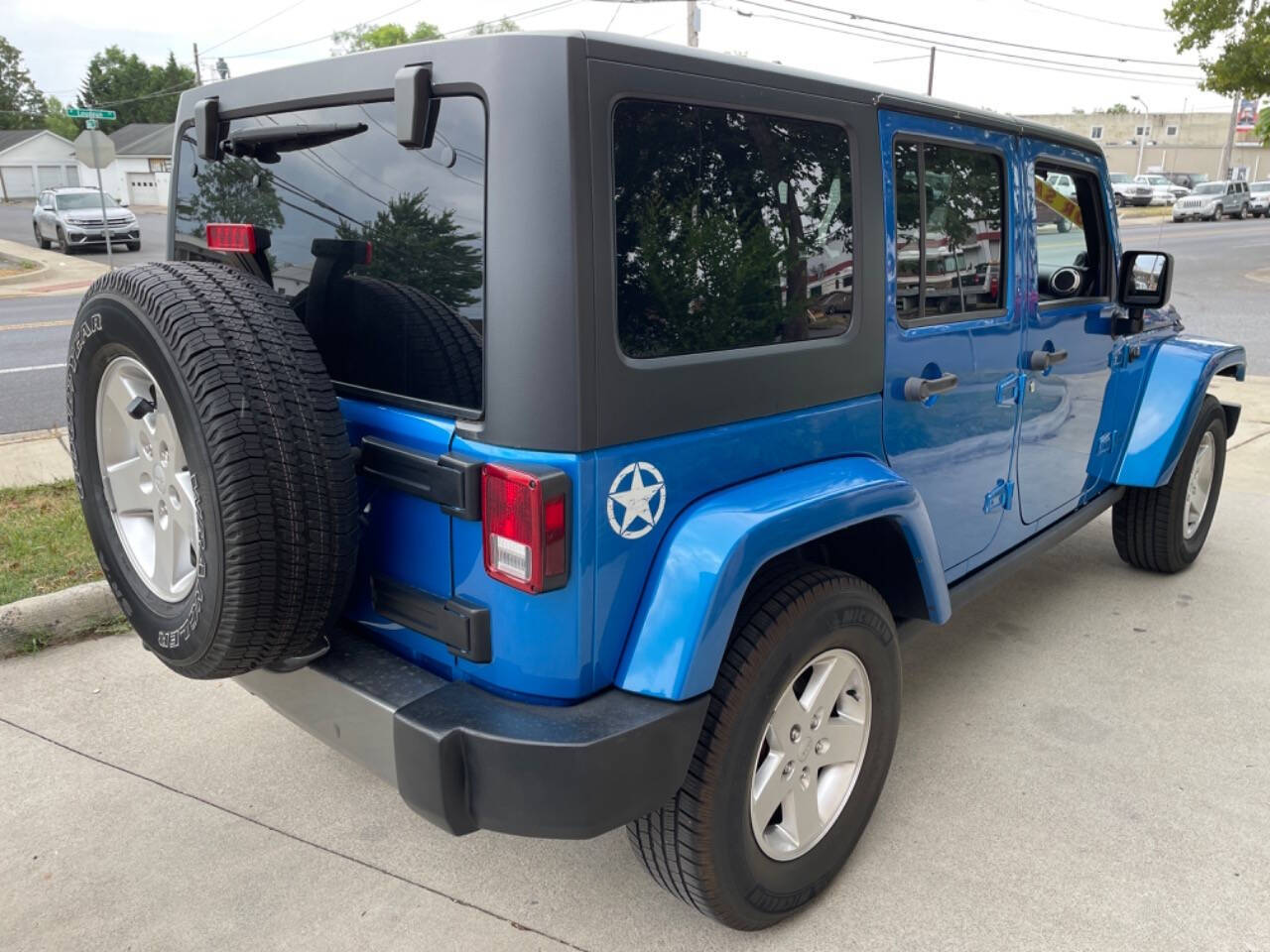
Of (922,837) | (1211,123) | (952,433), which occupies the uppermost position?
(1211,123)

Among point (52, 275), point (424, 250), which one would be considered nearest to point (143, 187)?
point (52, 275)

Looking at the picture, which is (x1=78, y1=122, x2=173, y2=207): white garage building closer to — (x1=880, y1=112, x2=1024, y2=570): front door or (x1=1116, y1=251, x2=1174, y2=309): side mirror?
(x1=1116, y1=251, x2=1174, y2=309): side mirror

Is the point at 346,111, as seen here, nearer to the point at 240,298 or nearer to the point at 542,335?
the point at 240,298

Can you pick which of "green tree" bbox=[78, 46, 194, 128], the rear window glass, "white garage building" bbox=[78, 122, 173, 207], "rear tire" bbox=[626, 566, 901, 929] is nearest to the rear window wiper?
the rear window glass

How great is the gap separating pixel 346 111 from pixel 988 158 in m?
1.95

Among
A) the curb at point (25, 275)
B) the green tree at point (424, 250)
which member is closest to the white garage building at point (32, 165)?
the curb at point (25, 275)

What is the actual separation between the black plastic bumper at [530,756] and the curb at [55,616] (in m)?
2.35

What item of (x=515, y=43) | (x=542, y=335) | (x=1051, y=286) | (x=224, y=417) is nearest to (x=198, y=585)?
(x=224, y=417)

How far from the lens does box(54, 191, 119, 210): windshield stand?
84.3 feet

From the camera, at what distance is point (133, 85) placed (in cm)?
9300

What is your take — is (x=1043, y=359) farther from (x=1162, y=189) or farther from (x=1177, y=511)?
(x=1162, y=189)

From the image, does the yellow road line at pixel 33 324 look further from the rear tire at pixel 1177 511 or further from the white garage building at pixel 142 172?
the white garage building at pixel 142 172

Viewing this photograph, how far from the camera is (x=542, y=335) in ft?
6.03

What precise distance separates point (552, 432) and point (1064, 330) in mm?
2404
